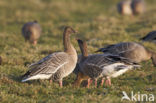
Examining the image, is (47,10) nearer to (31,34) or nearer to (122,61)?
(31,34)

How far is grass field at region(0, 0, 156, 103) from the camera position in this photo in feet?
20.2

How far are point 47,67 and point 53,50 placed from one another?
11.7 feet

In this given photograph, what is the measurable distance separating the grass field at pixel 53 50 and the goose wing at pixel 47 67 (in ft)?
0.75

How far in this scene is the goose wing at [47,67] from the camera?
6582 millimetres

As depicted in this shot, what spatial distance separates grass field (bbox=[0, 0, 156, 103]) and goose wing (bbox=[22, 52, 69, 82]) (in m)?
0.23

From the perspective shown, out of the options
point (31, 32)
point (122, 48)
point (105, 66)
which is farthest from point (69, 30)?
point (31, 32)

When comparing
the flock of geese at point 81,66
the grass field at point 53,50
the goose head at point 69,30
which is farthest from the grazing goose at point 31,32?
the flock of geese at point 81,66

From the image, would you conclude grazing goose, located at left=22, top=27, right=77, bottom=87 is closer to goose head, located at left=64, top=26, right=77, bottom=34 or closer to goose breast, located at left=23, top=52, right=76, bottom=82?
goose breast, located at left=23, top=52, right=76, bottom=82

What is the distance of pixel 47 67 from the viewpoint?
671 cm

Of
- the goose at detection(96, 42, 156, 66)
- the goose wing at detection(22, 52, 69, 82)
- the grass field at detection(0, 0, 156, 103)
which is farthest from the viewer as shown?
the goose at detection(96, 42, 156, 66)

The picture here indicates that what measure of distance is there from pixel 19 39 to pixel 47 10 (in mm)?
9230

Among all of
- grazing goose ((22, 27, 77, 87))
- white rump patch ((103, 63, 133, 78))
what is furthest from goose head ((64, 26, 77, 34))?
white rump patch ((103, 63, 133, 78))

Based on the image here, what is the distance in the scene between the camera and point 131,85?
7.43 metres

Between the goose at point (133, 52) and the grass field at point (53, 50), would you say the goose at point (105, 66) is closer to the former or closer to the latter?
the grass field at point (53, 50)
